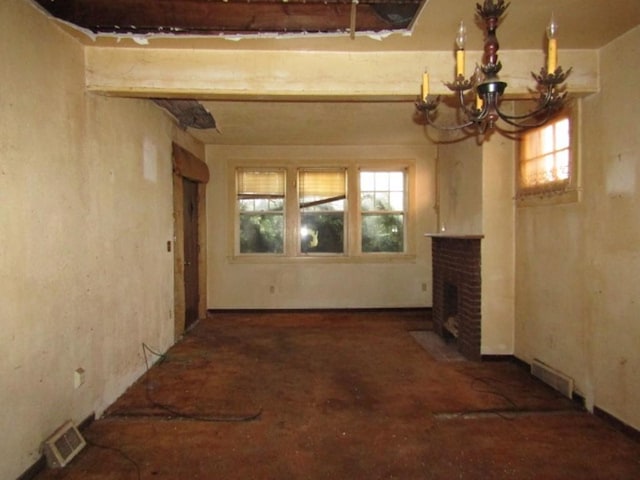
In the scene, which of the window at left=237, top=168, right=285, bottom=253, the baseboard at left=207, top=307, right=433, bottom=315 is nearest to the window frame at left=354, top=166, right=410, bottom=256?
the baseboard at left=207, top=307, right=433, bottom=315

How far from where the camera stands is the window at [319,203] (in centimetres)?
580

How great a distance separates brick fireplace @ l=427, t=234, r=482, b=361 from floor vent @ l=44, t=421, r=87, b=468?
3.27 meters

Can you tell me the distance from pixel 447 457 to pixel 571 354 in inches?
55.9

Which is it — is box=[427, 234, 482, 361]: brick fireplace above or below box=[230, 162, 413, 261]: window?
below

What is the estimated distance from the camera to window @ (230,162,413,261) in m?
5.76

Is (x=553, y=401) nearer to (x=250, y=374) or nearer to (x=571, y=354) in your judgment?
(x=571, y=354)

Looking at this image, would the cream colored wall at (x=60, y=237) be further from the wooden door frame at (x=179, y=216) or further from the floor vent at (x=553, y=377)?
the floor vent at (x=553, y=377)

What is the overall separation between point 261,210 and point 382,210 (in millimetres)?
1881

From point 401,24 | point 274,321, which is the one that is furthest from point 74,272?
point 274,321

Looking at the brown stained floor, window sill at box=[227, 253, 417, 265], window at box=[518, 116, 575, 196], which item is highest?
window at box=[518, 116, 575, 196]

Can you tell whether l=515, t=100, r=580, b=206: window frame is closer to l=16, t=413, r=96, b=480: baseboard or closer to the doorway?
l=16, t=413, r=96, b=480: baseboard

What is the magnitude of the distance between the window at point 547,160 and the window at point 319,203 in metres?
2.80

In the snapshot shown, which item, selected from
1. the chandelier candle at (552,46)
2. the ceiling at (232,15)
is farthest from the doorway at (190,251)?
the chandelier candle at (552,46)

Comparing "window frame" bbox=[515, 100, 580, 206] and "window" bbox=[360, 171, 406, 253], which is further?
"window" bbox=[360, 171, 406, 253]
